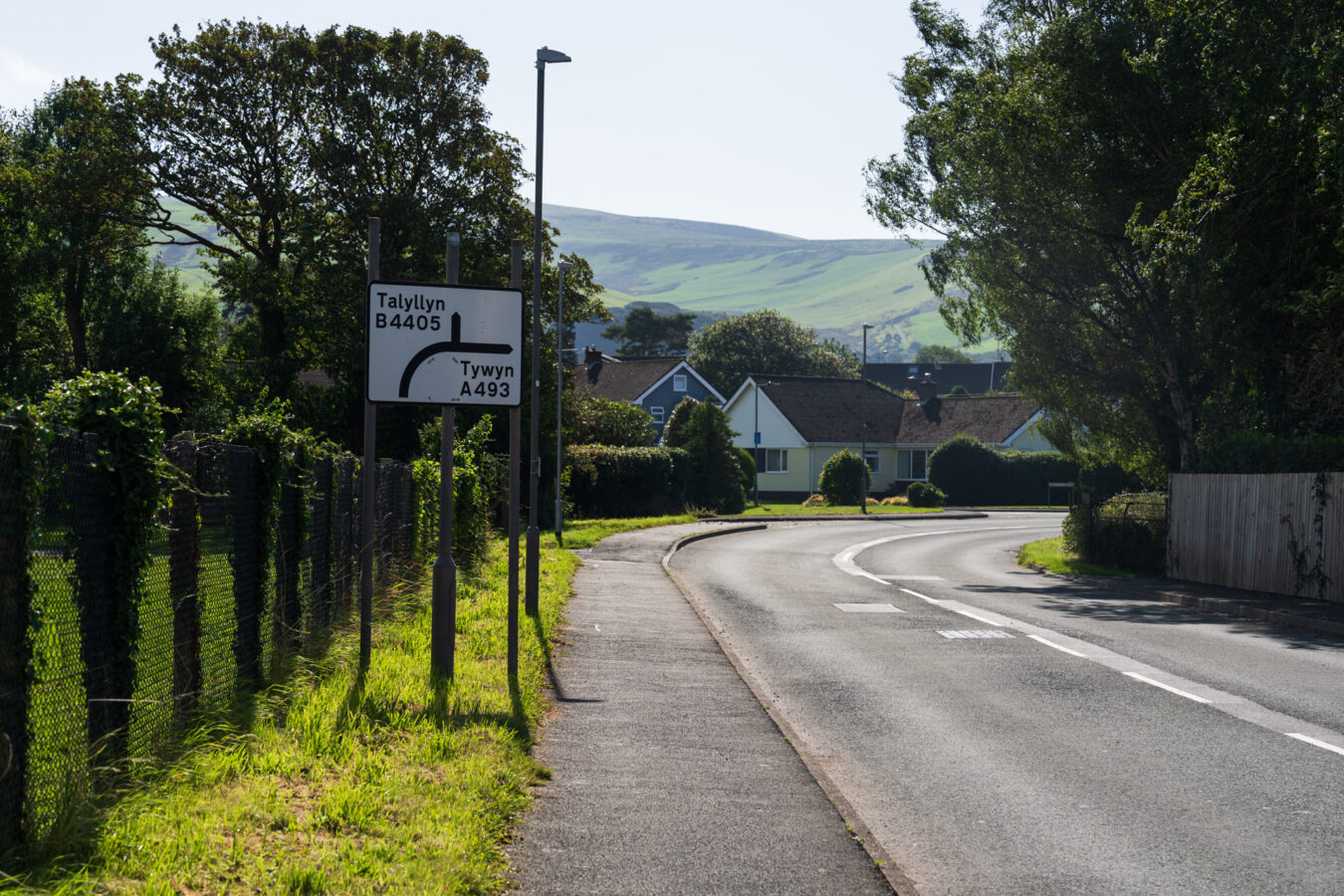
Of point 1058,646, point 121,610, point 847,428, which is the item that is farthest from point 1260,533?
point 847,428

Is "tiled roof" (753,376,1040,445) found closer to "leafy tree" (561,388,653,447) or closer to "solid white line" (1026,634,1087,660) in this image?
"leafy tree" (561,388,653,447)

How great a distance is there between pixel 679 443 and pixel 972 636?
40138 millimetres

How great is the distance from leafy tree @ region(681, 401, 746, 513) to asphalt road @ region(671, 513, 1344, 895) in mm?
29138

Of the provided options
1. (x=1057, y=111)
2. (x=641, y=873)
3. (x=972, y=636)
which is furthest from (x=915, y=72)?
(x=641, y=873)

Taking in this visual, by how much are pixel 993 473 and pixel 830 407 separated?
37.9 ft

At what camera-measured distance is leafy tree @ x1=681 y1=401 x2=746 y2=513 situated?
162 feet

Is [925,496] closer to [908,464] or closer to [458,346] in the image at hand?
[908,464]

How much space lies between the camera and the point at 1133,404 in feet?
92.0

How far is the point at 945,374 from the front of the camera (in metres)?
145

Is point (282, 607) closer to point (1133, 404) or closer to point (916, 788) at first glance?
point (916, 788)

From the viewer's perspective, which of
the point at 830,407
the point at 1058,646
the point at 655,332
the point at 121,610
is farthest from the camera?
the point at 655,332

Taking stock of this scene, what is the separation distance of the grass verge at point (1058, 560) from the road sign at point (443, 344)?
19385 millimetres

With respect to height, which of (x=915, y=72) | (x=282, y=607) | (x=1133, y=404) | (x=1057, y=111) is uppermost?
(x=915, y=72)

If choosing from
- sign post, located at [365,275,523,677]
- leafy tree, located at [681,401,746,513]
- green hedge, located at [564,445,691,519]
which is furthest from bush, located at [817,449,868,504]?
sign post, located at [365,275,523,677]
